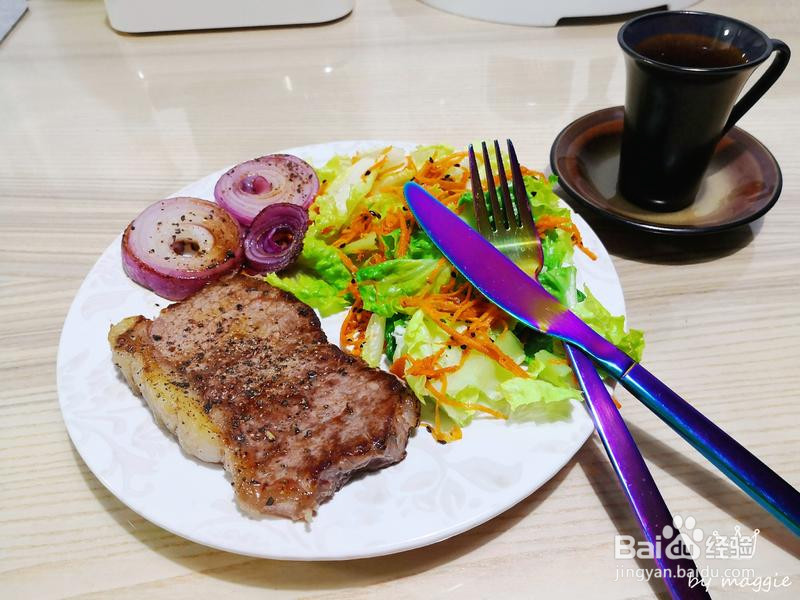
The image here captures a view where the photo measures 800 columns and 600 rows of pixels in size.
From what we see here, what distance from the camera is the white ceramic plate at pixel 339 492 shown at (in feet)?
4.08

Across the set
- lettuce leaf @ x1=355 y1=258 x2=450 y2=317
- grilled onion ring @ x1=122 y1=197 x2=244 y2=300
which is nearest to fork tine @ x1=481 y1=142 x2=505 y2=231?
lettuce leaf @ x1=355 y1=258 x2=450 y2=317

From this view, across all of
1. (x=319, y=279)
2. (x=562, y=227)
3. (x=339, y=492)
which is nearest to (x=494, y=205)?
(x=562, y=227)

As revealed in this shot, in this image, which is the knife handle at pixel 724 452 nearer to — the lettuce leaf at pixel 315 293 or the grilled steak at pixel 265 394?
the grilled steak at pixel 265 394

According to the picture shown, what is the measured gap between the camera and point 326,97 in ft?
10.5

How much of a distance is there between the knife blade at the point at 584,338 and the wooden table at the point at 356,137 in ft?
0.67

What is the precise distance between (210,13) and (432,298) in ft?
8.95

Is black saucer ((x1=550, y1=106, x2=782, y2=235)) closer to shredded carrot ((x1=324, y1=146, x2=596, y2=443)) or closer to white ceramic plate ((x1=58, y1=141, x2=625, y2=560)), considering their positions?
shredded carrot ((x1=324, y1=146, x2=596, y2=443))

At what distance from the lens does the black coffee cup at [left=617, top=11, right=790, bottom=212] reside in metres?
1.85

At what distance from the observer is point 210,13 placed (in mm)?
3557

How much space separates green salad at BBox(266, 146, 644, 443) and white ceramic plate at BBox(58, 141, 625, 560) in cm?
8

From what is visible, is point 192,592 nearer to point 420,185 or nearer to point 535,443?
point 535,443

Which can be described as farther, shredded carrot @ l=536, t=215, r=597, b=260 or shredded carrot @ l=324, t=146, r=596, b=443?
shredded carrot @ l=536, t=215, r=597, b=260

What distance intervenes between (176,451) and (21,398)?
0.66 m

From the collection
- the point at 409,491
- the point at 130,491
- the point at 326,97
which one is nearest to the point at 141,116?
the point at 326,97
